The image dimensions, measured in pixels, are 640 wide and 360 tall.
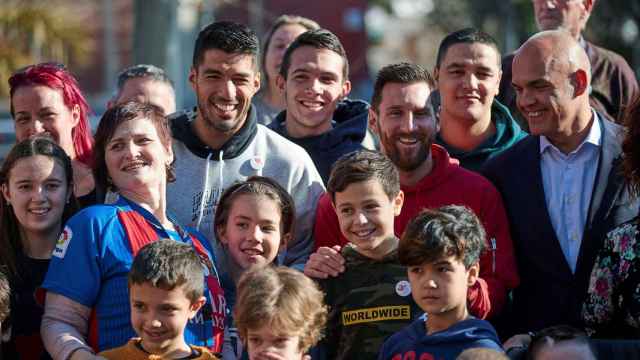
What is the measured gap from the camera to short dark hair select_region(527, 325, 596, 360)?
5105 mm

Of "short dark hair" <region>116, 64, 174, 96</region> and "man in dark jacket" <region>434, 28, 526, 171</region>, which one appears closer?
"man in dark jacket" <region>434, 28, 526, 171</region>

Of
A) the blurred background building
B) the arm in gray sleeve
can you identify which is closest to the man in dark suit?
the arm in gray sleeve

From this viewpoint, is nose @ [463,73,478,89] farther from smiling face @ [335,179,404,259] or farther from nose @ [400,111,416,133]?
smiling face @ [335,179,404,259]

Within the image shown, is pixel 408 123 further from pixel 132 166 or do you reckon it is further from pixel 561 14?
pixel 561 14

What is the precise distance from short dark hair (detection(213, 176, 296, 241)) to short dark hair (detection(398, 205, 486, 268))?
0.82 metres

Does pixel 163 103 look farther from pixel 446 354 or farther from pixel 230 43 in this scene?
pixel 446 354

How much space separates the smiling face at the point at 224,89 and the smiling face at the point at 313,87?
1.77ft

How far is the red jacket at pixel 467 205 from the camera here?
5781mm

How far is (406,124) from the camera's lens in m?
6.12

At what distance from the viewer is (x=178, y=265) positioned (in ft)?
17.0

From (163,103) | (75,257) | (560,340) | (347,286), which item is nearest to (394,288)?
(347,286)

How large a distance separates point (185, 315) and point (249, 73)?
1647 millimetres

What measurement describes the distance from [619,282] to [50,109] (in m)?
3.11

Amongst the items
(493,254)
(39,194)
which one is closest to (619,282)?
(493,254)
